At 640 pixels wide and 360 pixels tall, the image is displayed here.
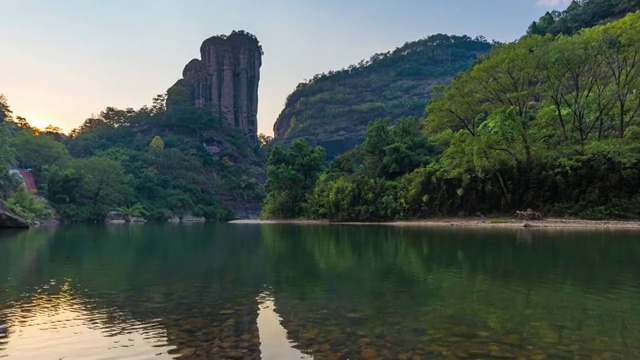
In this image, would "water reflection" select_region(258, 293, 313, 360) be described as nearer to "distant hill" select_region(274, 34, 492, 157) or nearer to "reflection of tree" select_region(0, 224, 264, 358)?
"reflection of tree" select_region(0, 224, 264, 358)

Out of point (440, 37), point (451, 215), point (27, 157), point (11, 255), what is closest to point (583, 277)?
point (11, 255)

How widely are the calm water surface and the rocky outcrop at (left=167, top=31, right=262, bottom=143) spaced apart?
108 metres

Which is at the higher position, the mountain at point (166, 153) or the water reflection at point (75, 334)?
the mountain at point (166, 153)

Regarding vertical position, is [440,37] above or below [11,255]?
above

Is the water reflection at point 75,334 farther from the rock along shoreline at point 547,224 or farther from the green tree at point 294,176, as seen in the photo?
the green tree at point 294,176

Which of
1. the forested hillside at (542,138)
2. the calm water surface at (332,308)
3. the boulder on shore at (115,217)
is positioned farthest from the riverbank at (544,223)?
the boulder on shore at (115,217)

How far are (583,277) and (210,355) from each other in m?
8.34

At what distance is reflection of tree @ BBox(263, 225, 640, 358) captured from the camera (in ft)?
19.0

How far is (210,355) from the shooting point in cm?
553

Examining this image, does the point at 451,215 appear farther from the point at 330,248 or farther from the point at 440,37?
the point at 440,37

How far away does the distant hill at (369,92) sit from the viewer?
456 ft

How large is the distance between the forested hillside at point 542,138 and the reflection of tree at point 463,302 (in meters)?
18.7

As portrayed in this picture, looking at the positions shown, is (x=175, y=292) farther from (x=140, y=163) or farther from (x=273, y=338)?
(x=140, y=163)

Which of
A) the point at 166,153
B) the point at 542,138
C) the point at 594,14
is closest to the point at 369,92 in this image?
the point at 166,153
